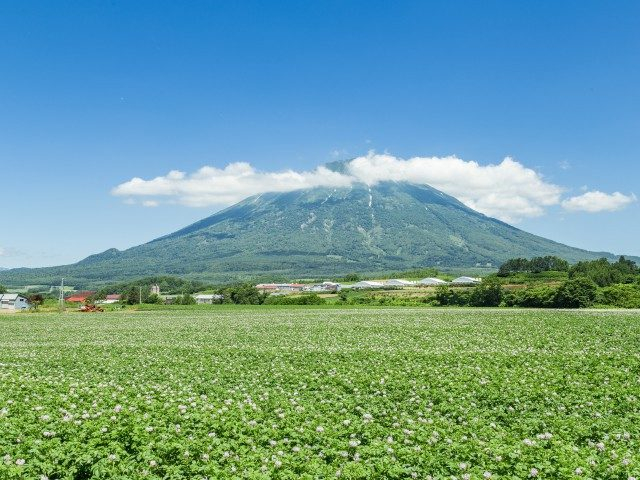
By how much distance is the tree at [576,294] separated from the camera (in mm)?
76750

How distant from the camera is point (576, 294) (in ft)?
251

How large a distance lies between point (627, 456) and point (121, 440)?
30.6ft

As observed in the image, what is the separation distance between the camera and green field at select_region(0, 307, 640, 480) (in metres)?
8.75

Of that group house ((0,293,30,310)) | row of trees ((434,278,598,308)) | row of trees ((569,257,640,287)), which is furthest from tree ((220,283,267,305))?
row of trees ((569,257,640,287))

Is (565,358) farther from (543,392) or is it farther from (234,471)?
(234,471)

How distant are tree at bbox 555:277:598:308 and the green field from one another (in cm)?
5349

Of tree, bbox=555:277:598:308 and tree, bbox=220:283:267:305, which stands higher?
tree, bbox=555:277:598:308

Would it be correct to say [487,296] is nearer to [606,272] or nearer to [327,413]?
[606,272]

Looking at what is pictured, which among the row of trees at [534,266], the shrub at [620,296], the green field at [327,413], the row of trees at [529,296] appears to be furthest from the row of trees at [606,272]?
the green field at [327,413]

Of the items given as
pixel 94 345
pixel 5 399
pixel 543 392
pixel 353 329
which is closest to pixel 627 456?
pixel 543 392

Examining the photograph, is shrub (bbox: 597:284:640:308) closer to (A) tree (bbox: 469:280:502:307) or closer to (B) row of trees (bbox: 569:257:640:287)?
(B) row of trees (bbox: 569:257:640:287)

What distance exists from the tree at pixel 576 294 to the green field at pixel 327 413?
176ft

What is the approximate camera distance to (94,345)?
32.0 metres

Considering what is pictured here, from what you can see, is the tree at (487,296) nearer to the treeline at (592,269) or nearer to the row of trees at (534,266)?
the treeline at (592,269)
